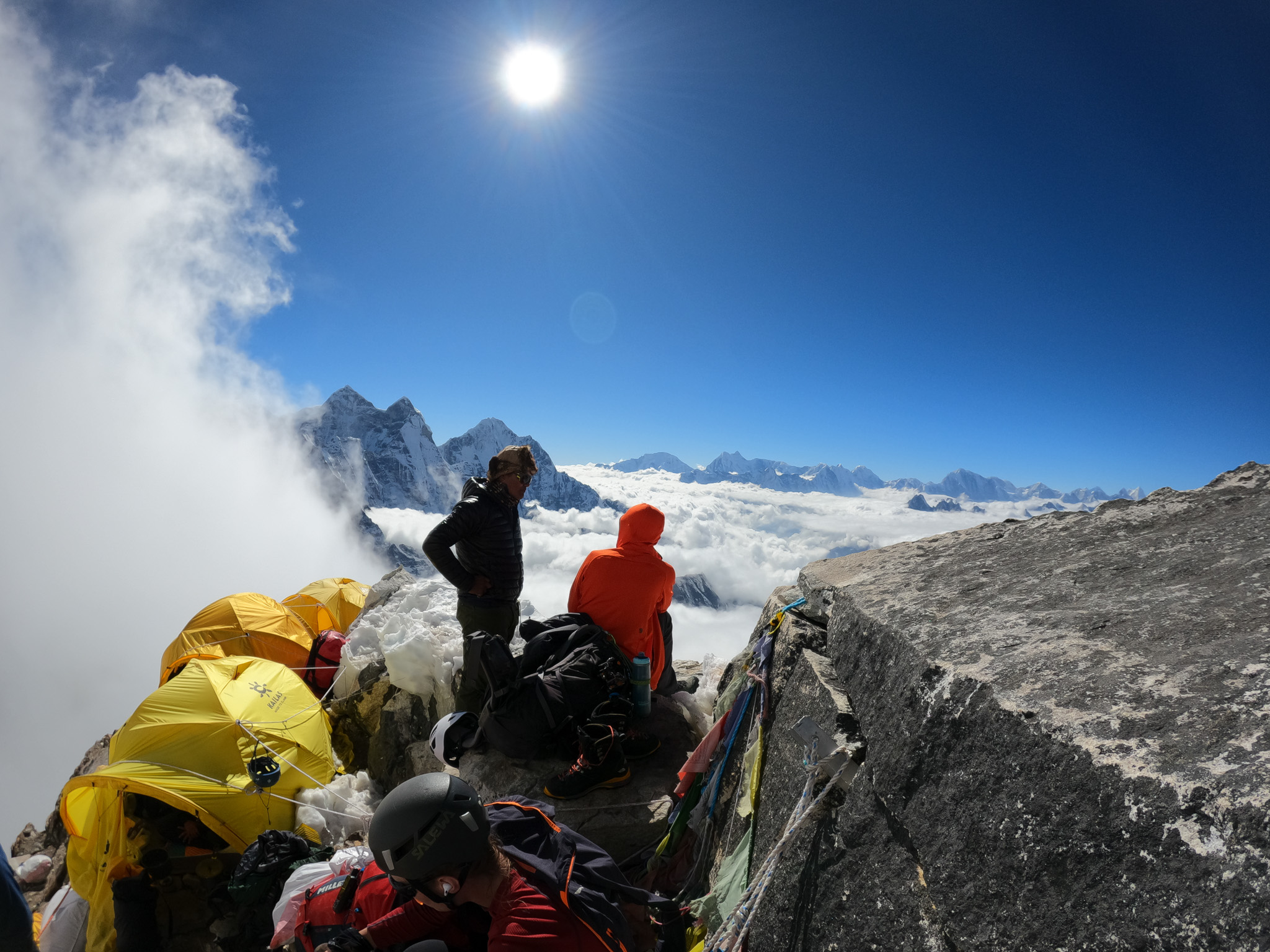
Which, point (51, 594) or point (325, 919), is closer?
point (325, 919)

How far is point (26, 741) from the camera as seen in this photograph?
112312 mm

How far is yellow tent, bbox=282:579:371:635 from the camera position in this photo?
50.5ft

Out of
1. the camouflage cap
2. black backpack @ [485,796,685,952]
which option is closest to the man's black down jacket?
the camouflage cap

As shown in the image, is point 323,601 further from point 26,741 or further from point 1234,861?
point 26,741

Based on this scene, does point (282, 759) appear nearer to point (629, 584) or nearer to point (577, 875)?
point (629, 584)

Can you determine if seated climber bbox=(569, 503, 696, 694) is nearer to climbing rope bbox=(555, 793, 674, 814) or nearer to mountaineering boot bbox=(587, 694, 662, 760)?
mountaineering boot bbox=(587, 694, 662, 760)

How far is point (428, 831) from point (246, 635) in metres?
12.9

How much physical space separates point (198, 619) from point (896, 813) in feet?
53.2

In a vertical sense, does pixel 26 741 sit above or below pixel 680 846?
below

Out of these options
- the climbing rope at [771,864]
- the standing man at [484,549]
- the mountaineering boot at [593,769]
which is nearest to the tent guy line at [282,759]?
the standing man at [484,549]

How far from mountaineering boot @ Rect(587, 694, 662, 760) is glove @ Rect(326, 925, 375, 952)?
88.0 inches

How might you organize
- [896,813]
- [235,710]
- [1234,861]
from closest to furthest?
[1234,861]
[896,813]
[235,710]

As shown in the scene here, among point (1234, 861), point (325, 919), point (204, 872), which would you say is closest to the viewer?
point (1234, 861)

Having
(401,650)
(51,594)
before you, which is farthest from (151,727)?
(51,594)
